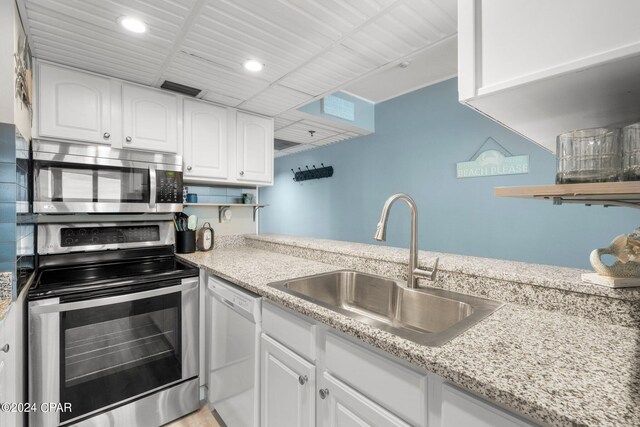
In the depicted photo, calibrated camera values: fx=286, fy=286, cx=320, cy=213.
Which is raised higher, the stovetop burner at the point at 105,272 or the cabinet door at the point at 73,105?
the cabinet door at the point at 73,105

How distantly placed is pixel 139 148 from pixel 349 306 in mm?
1803

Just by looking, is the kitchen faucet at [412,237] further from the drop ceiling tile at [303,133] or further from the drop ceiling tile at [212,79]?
the drop ceiling tile at [303,133]

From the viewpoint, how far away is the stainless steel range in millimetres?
1375

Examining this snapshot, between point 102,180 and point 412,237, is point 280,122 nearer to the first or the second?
point 102,180

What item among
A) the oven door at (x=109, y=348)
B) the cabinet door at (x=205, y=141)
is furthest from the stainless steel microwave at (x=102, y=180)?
the oven door at (x=109, y=348)

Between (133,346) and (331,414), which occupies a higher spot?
(331,414)

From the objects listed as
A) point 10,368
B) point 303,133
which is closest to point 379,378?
point 10,368

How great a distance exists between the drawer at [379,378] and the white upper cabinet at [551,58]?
694 mm

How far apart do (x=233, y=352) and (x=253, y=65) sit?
5.75 feet

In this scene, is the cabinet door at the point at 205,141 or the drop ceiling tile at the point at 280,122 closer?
the cabinet door at the point at 205,141

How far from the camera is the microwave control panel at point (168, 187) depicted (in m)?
2.07

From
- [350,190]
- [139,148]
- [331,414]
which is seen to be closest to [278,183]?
[350,190]

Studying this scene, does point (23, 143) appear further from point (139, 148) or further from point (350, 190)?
point (350, 190)

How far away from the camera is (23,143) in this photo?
1.48 metres
